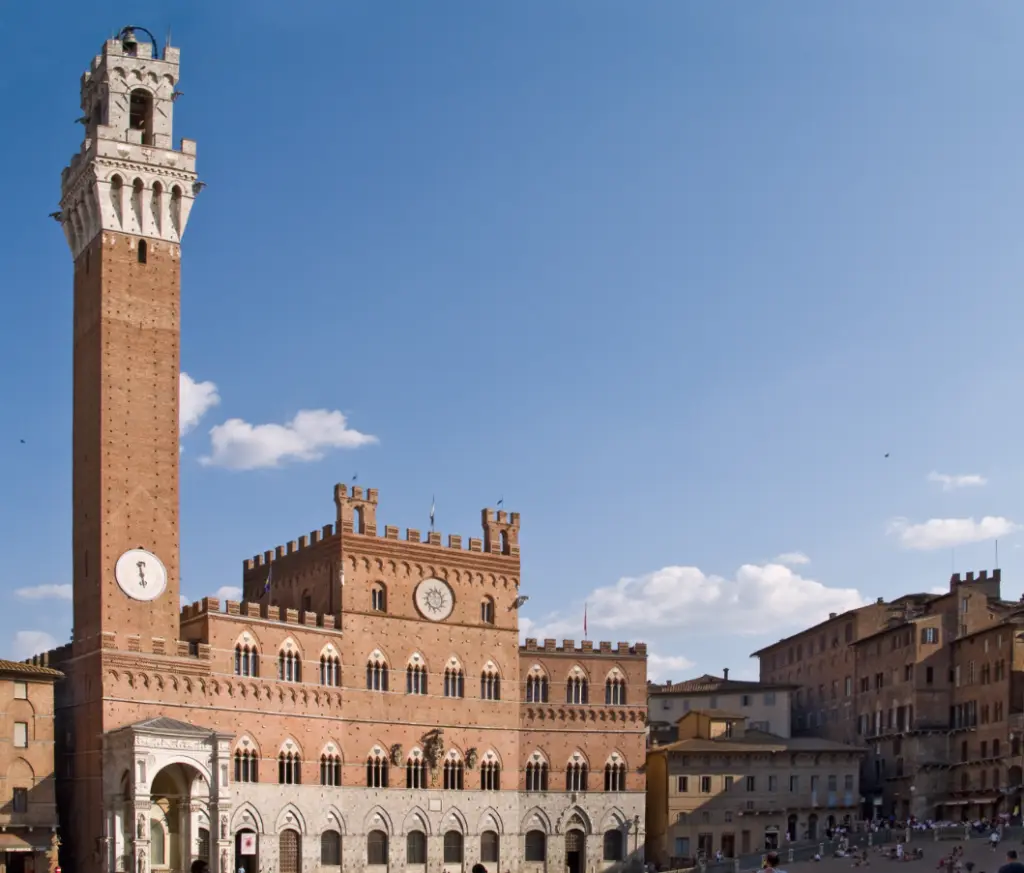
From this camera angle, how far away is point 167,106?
6938cm

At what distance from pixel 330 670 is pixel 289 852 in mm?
8204

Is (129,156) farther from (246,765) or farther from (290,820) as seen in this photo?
(290,820)

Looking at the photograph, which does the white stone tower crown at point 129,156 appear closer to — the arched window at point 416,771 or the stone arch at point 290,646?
the stone arch at point 290,646

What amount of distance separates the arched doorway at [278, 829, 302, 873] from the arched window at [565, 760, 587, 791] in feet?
50.9

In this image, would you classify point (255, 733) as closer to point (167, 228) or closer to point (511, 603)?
point (511, 603)


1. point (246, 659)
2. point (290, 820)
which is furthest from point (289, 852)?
point (246, 659)

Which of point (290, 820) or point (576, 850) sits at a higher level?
point (290, 820)

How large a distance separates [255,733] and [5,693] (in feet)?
36.1

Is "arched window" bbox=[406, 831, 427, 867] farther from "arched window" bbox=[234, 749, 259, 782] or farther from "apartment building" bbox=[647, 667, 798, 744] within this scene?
"apartment building" bbox=[647, 667, 798, 744]

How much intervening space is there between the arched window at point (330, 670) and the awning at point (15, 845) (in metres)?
15.0

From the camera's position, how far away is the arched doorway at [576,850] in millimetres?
77000

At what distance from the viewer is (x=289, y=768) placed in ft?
224

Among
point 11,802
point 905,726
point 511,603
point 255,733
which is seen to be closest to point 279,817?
point 255,733

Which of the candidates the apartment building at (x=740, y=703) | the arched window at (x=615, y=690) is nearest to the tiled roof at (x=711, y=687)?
the apartment building at (x=740, y=703)
